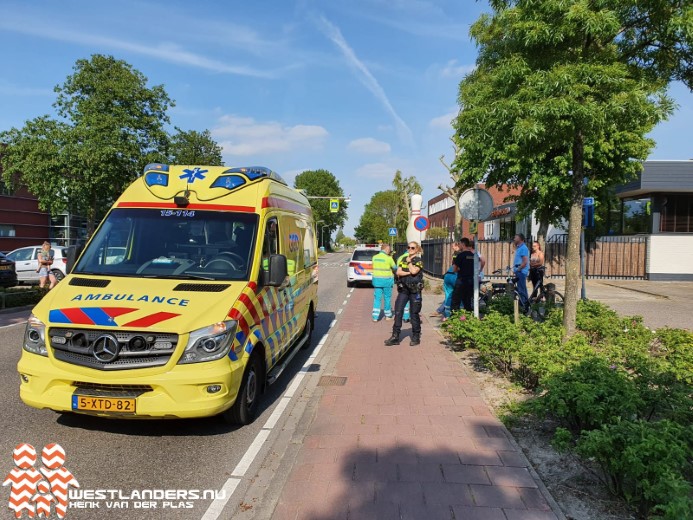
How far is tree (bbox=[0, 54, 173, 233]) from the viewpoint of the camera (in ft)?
64.6

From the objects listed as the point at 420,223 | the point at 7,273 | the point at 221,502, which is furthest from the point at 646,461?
the point at 7,273

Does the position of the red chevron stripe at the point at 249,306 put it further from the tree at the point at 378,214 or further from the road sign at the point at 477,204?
the tree at the point at 378,214

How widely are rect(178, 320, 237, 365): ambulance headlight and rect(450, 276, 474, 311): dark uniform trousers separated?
6.73m

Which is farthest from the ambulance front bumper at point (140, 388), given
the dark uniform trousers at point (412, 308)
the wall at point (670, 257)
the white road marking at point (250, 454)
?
the wall at point (670, 257)

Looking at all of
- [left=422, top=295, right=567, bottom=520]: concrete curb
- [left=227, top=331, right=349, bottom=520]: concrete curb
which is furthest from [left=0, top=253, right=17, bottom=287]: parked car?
[left=422, top=295, right=567, bottom=520]: concrete curb

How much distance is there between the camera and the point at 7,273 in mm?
15914

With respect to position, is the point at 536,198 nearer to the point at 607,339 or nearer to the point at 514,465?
the point at 607,339

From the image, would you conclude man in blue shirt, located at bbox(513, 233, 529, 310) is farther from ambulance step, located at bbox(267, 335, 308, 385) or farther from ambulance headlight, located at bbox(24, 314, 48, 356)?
ambulance headlight, located at bbox(24, 314, 48, 356)

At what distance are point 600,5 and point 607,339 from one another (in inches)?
179

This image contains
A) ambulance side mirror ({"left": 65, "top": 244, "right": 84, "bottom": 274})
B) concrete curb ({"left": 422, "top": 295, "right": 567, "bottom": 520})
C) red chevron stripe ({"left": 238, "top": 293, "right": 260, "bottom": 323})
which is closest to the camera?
concrete curb ({"left": 422, "top": 295, "right": 567, "bottom": 520})

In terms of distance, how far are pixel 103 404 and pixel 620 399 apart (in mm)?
4028

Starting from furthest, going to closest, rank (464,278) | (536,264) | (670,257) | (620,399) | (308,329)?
(670,257)
(536,264)
(464,278)
(308,329)
(620,399)

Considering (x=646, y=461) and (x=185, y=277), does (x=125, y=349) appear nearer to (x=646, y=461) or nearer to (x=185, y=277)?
(x=185, y=277)

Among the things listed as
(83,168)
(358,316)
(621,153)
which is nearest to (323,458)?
(358,316)
